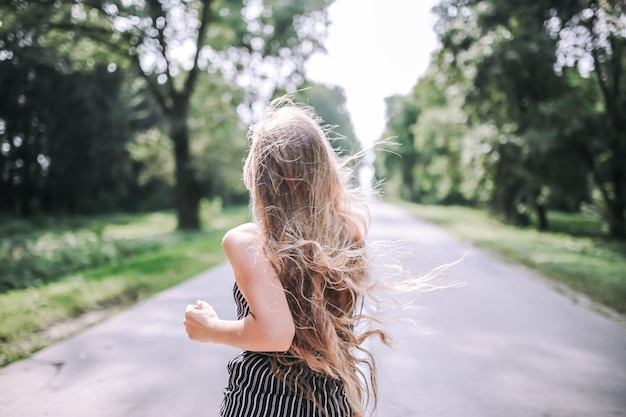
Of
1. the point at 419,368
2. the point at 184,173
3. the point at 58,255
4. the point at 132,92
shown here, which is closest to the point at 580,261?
the point at 419,368

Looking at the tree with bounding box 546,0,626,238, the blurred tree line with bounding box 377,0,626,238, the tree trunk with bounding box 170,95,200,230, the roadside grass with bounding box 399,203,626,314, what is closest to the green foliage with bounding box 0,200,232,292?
the tree trunk with bounding box 170,95,200,230

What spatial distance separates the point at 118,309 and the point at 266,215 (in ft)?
20.0

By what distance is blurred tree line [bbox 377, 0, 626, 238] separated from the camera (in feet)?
47.4

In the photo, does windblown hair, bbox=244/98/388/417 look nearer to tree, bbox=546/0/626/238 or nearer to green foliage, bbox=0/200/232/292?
green foliage, bbox=0/200/232/292

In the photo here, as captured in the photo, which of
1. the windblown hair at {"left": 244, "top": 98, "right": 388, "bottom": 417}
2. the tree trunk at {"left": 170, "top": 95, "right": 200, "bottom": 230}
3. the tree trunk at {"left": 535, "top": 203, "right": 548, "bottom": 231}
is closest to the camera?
the windblown hair at {"left": 244, "top": 98, "right": 388, "bottom": 417}

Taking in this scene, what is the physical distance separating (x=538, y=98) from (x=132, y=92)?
27297 millimetres

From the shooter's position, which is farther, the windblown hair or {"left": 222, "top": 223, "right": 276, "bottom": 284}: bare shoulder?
the windblown hair

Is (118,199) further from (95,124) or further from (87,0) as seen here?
(87,0)

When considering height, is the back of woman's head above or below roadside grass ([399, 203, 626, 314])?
above

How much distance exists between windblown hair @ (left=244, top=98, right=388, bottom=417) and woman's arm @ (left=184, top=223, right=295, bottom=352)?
0.19 feet

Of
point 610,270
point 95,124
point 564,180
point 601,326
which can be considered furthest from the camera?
point 95,124

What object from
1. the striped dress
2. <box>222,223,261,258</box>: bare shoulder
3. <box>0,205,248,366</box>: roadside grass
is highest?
<box>222,223,261,258</box>: bare shoulder

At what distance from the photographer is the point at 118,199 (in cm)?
4066

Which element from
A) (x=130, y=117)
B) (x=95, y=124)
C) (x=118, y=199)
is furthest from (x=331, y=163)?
(x=118, y=199)
